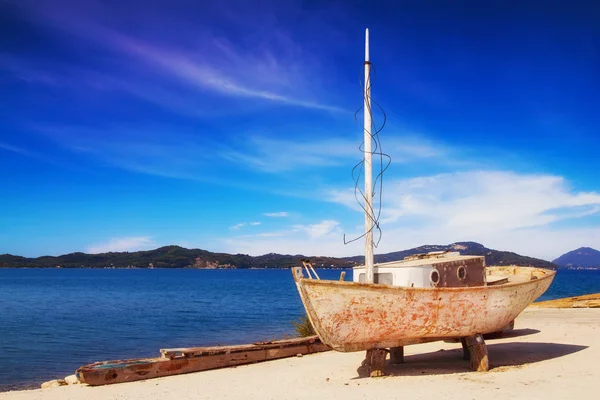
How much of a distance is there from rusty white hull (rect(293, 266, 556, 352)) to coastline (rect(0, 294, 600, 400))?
93cm

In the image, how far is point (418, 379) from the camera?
9969 mm

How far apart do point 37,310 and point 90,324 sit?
14.2 meters

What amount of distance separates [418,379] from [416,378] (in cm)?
11

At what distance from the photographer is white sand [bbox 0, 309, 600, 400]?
875 centimetres

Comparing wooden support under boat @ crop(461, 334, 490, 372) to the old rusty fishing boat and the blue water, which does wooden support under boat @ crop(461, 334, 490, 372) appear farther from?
the blue water

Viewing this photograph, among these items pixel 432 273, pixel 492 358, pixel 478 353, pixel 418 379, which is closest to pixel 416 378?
pixel 418 379

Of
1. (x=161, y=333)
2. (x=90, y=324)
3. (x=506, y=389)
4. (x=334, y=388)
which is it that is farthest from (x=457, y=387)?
(x=90, y=324)

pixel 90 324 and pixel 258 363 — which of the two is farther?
pixel 90 324

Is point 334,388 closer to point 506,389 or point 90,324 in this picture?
point 506,389

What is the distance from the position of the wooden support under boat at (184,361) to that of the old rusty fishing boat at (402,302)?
5.08m

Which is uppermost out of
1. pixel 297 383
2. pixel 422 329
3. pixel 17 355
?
pixel 422 329

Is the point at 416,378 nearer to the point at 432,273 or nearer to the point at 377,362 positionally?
the point at 377,362

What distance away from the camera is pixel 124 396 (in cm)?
1041

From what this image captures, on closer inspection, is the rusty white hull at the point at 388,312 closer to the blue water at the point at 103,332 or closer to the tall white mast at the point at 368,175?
the tall white mast at the point at 368,175
